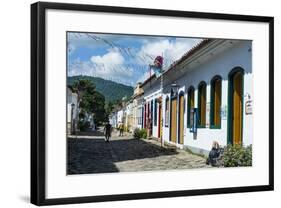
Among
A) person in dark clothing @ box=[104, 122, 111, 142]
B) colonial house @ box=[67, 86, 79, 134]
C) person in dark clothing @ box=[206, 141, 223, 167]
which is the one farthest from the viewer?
person in dark clothing @ box=[206, 141, 223, 167]

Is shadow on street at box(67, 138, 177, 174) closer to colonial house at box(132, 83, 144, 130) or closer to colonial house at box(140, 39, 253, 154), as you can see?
colonial house at box(132, 83, 144, 130)

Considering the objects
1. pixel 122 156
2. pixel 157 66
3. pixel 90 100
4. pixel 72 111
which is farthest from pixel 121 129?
pixel 157 66

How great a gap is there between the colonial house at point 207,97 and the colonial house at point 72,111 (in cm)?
105

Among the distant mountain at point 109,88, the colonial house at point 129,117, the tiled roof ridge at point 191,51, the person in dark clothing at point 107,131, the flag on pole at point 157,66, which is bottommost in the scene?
the person in dark clothing at point 107,131

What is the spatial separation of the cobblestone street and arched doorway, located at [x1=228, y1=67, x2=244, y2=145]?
594mm

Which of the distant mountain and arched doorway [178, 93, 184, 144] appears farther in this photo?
arched doorway [178, 93, 184, 144]

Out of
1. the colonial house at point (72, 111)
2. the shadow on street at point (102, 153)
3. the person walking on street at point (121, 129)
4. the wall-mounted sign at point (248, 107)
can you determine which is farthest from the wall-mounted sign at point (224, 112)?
the colonial house at point (72, 111)

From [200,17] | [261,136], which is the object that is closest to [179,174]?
[261,136]

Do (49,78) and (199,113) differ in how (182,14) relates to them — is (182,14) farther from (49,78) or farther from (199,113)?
(49,78)

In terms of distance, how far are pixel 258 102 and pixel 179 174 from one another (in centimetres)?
150

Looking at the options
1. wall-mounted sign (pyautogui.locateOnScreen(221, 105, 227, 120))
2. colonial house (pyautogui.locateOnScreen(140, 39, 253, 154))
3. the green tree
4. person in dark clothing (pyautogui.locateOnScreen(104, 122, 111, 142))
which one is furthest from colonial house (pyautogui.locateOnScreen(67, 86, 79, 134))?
wall-mounted sign (pyautogui.locateOnScreen(221, 105, 227, 120))

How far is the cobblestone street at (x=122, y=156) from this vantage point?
6.71 metres

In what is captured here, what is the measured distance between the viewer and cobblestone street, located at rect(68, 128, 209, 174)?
22.0 feet

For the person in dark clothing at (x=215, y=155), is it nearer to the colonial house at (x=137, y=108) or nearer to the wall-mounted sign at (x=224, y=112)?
the wall-mounted sign at (x=224, y=112)
